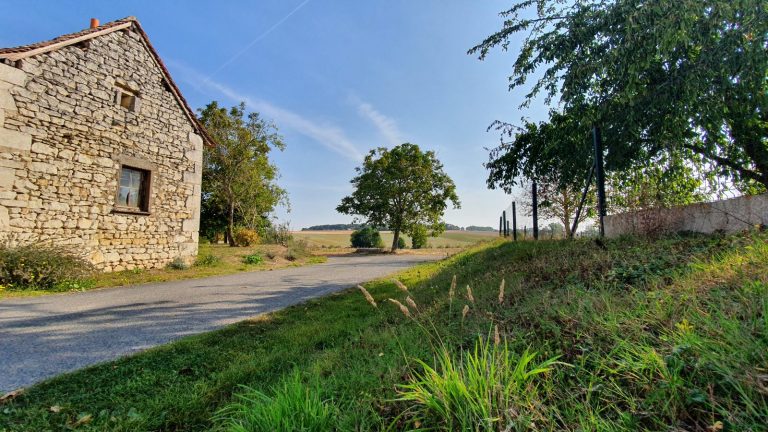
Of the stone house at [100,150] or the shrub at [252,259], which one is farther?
the shrub at [252,259]

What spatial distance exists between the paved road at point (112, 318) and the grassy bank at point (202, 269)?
2.68ft

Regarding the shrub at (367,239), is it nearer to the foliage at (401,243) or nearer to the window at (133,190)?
the foliage at (401,243)

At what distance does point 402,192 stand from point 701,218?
25250mm

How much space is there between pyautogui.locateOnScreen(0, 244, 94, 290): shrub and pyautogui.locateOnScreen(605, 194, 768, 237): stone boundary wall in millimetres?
10993

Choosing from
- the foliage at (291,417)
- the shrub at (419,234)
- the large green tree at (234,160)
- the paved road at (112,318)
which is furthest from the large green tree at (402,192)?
the foliage at (291,417)

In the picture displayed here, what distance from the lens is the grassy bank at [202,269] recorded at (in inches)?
319

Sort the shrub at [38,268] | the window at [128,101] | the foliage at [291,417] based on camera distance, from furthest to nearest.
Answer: the window at [128,101] → the shrub at [38,268] → the foliage at [291,417]

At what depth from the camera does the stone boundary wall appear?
3863 millimetres

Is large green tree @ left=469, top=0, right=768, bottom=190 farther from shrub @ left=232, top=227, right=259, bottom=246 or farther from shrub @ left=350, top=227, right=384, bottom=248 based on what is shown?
shrub @ left=350, top=227, right=384, bottom=248

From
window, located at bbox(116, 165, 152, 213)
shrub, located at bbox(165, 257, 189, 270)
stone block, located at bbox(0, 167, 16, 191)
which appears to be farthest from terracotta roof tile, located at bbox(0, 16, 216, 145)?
shrub, located at bbox(165, 257, 189, 270)

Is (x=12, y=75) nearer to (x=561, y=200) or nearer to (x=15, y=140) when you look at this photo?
(x=15, y=140)

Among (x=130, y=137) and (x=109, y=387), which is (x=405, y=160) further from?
(x=109, y=387)

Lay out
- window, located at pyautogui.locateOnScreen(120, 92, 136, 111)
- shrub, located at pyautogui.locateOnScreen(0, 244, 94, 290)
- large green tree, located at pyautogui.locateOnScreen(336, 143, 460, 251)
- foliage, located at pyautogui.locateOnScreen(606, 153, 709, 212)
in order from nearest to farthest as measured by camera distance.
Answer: foliage, located at pyautogui.locateOnScreen(606, 153, 709, 212), shrub, located at pyautogui.locateOnScreen(0, 244, 94, 290), window, located at pyautogui.locateOnScreen(120, 92, 136, 111), large green tree, located at pyautogui.locateOnScreen(336, 143, 460, 251)

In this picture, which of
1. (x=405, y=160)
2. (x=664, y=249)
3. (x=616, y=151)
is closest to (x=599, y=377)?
(x=664, y=249)
